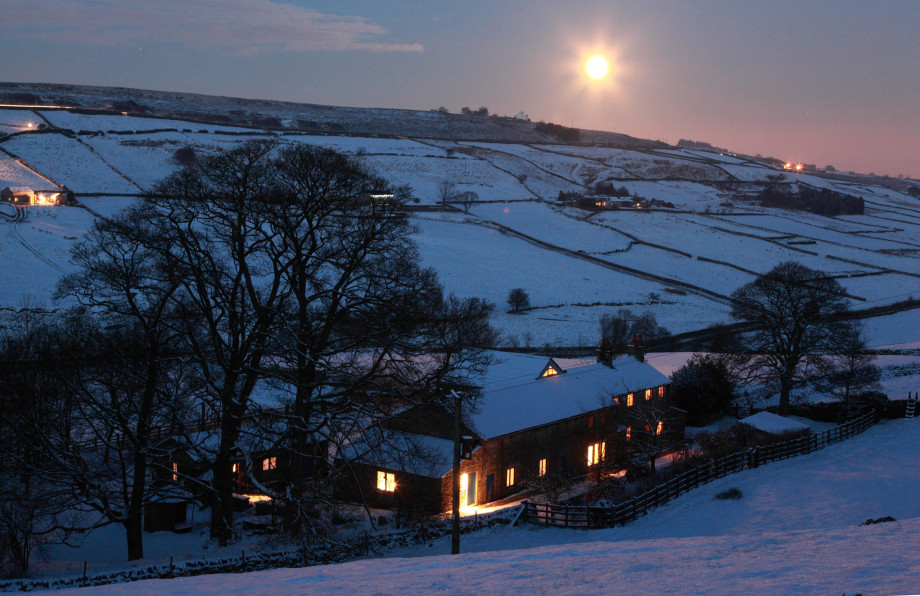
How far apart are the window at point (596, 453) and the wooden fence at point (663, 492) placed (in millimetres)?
6395

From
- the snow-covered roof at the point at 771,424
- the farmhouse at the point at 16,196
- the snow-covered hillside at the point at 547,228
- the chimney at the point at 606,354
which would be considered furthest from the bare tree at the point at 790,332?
the farmhouse at the point at 16,196

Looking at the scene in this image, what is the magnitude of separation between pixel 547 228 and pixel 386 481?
62336 mm

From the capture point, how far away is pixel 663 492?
21.7 m

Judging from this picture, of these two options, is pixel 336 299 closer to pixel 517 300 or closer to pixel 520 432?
pixel 520 432

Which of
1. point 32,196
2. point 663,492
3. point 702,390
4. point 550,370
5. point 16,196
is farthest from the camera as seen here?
point 32,196

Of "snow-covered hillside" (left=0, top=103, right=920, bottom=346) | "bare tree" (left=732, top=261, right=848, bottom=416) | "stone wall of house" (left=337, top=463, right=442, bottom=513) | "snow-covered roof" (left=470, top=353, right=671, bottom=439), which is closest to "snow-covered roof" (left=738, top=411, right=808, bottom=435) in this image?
"bare tree" (left=732, top=261, right=848, bottom=416)

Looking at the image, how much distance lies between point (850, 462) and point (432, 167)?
99224 mm

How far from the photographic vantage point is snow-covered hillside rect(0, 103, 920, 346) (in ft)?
181

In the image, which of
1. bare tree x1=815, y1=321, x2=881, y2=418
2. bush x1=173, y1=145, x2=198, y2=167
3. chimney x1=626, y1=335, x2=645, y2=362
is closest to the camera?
bare tree x1=815, y1=321, x2=881, y2=418

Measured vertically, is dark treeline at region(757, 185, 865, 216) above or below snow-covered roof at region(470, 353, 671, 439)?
above

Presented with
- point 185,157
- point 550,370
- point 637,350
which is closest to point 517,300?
point 637,350

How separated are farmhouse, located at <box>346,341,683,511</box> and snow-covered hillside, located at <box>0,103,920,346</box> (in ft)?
47.6

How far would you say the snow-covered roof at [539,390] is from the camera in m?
26.0

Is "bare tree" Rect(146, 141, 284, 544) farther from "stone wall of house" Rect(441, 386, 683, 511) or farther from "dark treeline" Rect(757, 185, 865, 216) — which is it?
"dark treeline" Rect(757, 185, 865, 216)
